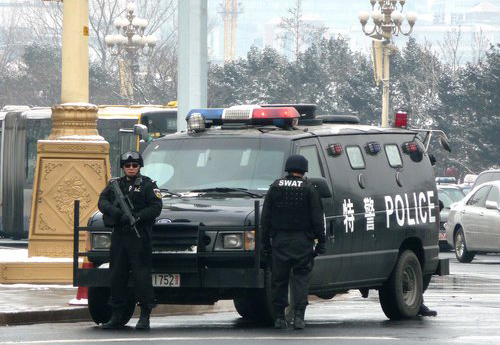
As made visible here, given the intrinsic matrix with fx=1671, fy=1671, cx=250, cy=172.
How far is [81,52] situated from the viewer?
66.6ft

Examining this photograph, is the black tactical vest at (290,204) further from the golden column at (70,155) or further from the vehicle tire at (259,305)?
the golden column at (70,155)

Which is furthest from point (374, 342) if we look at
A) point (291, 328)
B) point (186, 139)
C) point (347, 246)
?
point (186, 139)

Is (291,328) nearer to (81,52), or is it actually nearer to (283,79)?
(81,52)

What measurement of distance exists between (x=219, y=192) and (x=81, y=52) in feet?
18.5

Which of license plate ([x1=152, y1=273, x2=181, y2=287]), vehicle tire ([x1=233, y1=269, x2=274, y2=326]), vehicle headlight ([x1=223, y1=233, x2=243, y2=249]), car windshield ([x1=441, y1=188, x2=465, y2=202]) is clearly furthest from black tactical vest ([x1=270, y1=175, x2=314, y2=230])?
car windshield ([x1=441, y1=188, x2=465, y2=202])

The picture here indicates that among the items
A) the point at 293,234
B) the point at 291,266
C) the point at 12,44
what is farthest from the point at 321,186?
the point at 12,44

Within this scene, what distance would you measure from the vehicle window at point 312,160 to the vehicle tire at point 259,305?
1.32 meters

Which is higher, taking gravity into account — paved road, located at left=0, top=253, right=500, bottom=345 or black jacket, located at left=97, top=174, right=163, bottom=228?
black jacket, located at left=97, top=174, right=163, bottom=228

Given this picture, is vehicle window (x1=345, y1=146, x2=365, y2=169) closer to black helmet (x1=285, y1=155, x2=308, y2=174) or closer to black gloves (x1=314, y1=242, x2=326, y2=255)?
black helmet (x1=285, y1=155, x2=308, y2=174)

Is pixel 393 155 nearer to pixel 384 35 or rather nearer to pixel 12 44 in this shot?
pixel 384 35

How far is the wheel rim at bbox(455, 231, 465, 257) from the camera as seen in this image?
102 feet

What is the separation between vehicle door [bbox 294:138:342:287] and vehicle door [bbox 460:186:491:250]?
15.1 metres

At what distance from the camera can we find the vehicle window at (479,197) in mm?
30875

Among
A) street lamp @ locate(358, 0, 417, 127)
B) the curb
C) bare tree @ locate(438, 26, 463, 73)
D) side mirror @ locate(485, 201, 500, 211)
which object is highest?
bare tree @ locate(438, 26, 463, 73)
